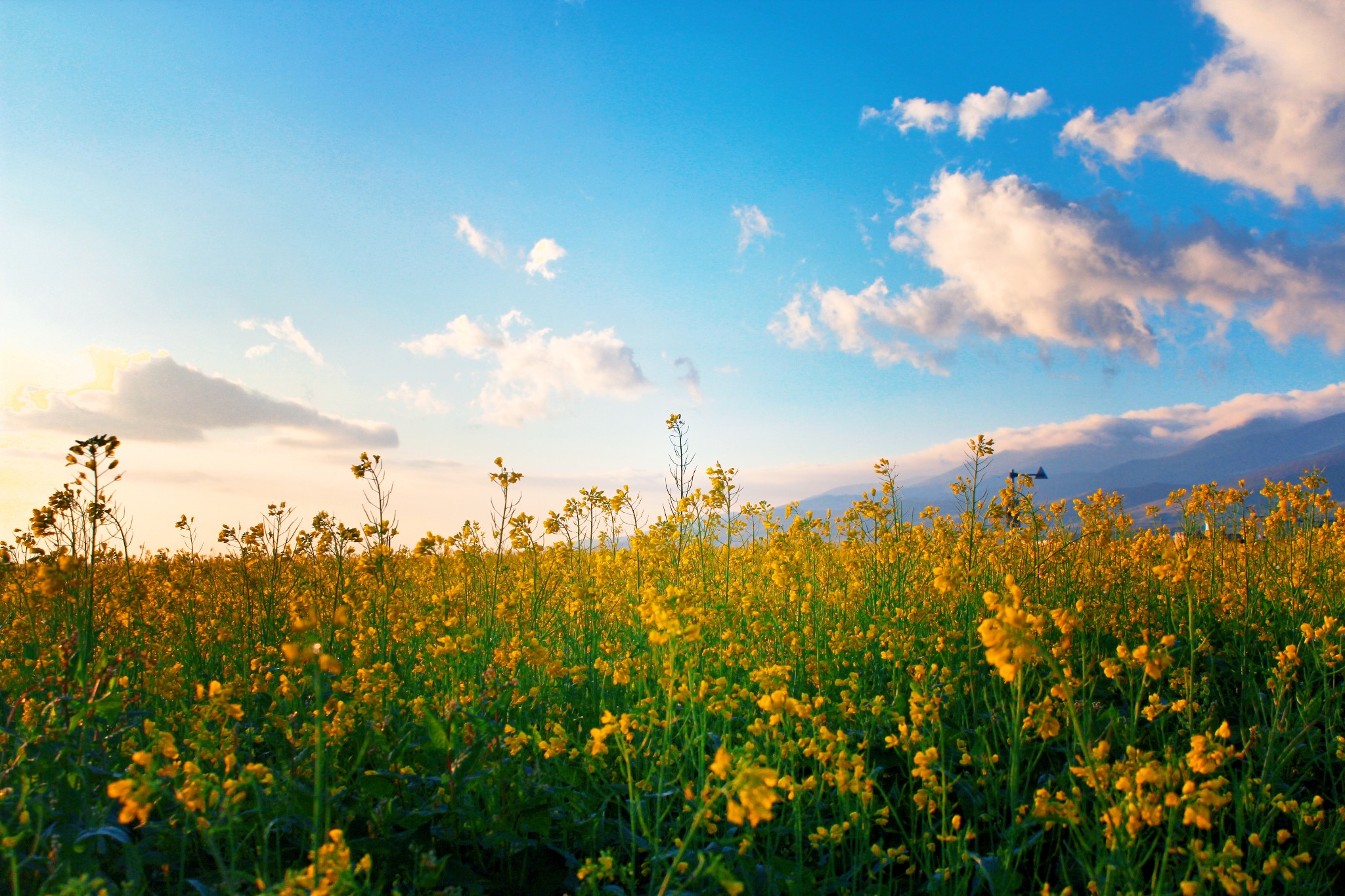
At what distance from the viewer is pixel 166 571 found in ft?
21.7

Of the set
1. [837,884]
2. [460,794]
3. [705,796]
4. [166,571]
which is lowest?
[837,884]

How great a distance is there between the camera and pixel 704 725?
251cm

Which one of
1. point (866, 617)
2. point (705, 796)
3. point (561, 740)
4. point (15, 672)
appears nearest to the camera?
point (705, 796)

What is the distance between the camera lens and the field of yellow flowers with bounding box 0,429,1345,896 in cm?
199

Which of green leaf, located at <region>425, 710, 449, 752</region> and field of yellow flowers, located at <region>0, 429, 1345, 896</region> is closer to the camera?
field of yellow flowers, located at <region>0, 429, 1345, 896</region>

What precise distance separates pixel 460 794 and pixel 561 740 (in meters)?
0.44

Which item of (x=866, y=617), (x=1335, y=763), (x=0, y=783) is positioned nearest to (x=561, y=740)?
(x=0, y=783)

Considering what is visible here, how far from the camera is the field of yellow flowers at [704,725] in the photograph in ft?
6.53

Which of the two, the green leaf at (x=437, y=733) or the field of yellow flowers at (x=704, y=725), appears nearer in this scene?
the field of yellow flowers at (x=704, y=725)

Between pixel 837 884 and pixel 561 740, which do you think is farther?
pixel 561 740

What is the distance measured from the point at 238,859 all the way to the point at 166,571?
5512 mm

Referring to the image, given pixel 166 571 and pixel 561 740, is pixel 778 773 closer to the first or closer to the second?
pixel 561 740

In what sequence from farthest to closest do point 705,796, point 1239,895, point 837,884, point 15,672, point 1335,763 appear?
1. point 15,672
2. point 1335,763
3. point 837,884
4. point 1239,895
5. point 705,796

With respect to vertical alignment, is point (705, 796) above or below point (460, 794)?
above
